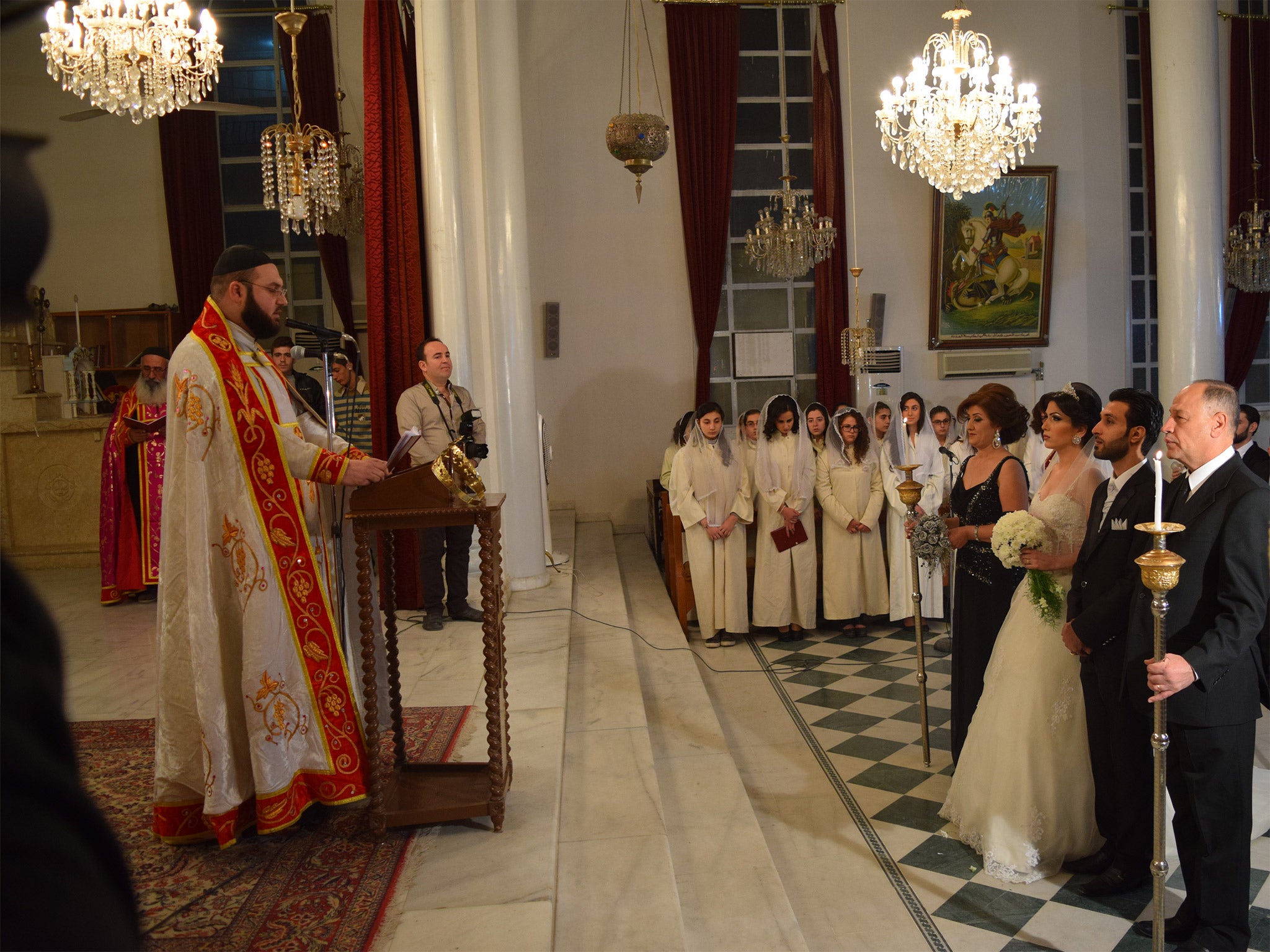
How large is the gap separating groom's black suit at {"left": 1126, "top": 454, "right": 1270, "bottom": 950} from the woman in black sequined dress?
1.26m

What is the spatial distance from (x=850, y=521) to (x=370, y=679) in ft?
16.4

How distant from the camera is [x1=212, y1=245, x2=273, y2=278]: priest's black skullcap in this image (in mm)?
A: 2893

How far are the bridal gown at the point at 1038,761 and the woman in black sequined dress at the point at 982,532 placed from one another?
517 mm

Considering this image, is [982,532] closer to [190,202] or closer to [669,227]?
[669,227]

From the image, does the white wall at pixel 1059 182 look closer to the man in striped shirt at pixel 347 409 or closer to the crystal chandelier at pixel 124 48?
the man in striped shirt at pixel 347 409

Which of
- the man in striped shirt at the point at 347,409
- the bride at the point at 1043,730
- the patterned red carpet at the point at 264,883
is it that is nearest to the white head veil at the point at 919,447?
the bride at the point at 1043,730

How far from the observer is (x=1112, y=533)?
126 inches

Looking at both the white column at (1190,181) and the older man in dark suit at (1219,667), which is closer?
the older man in dark suit at (1219,667)

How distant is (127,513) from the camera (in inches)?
272

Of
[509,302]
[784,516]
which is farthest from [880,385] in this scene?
[509,302]

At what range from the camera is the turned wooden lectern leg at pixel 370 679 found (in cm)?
282

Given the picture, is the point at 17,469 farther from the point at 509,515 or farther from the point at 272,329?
the point at 272,329

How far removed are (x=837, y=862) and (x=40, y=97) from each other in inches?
428

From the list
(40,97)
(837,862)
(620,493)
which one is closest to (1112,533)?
(837,862)
